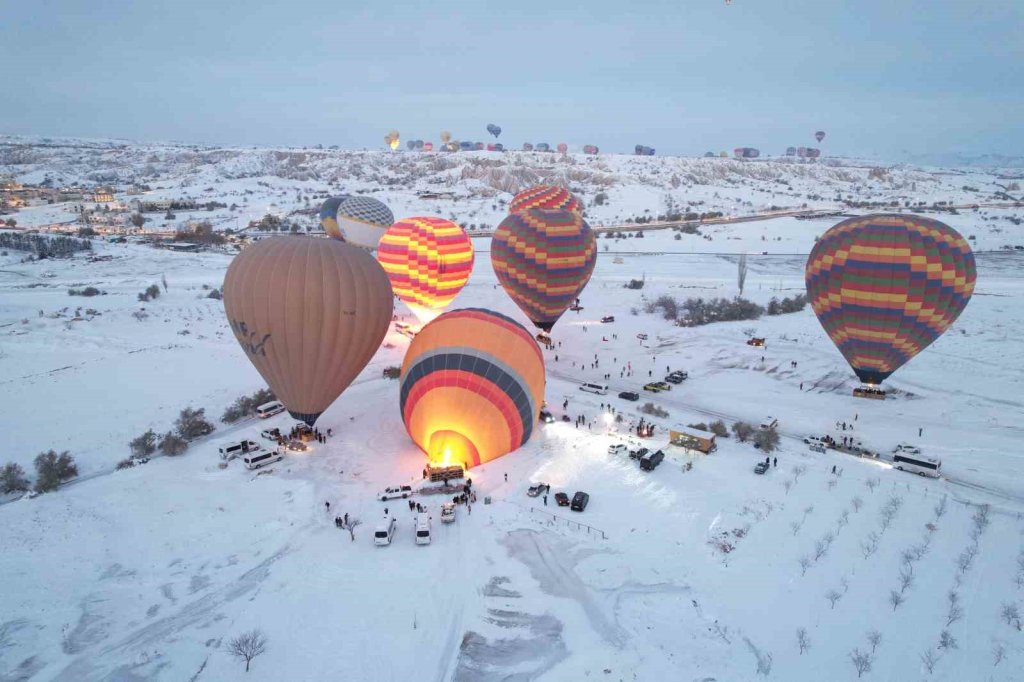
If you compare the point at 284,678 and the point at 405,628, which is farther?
the point at 405,628

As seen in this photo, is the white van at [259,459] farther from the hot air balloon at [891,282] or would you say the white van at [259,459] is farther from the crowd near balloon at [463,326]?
the hot air balloon at [891,282]

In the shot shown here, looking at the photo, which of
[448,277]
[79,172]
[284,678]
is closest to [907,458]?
[284,678]

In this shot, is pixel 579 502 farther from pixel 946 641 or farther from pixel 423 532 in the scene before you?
pixel 946 641

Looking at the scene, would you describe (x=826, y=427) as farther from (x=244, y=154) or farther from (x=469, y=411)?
(x=244, y=154)

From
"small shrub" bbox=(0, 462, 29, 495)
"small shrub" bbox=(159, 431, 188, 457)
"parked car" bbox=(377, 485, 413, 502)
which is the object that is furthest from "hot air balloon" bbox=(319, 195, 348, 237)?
"parked car" bbox=(377, 485, 413, 502)

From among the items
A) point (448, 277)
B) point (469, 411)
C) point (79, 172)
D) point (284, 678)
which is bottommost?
point (284, 678)

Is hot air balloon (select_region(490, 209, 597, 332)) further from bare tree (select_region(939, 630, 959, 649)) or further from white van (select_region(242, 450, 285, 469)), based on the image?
bare tree (select_region(939, 630, 959, 649))

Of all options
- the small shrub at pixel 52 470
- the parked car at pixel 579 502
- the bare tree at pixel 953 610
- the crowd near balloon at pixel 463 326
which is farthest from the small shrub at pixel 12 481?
the bare tree at pixel 953 610

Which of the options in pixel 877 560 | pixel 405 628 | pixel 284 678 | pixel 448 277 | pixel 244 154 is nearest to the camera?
pixel 284 678
